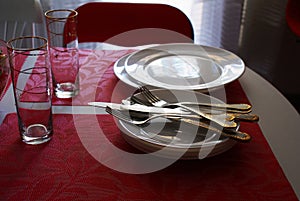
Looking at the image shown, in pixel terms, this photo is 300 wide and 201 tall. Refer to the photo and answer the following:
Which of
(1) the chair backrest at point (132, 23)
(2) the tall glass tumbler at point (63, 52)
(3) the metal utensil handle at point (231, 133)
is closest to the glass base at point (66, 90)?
(2) the tall glass tumbler at point (63, 52)

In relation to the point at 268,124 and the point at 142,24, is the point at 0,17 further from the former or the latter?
the point at 268,124

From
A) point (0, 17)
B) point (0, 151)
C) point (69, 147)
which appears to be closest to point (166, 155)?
point (69, 147)

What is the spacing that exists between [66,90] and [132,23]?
577mm

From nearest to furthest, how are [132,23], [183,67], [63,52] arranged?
[63,52]
[183,67]
[132,23]

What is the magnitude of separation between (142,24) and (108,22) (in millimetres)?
114

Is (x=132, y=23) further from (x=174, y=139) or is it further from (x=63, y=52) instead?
(x=174, y=139)

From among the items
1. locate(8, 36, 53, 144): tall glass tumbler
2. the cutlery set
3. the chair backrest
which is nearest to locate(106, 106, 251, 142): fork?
the cutlery set

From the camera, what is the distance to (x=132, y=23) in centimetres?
138

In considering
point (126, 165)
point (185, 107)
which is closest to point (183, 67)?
point (185, 107)

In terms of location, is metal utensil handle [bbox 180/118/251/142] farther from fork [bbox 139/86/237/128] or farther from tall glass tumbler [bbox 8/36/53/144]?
tall glass tumbler [bbox 8/36/53/144]

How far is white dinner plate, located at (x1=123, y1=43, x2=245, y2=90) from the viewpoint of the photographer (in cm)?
89

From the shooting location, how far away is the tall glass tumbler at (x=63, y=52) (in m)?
0.85

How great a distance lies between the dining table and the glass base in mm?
34

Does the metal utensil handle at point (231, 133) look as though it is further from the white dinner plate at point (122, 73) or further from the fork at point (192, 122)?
the white dinner plate at point (122, 73)
